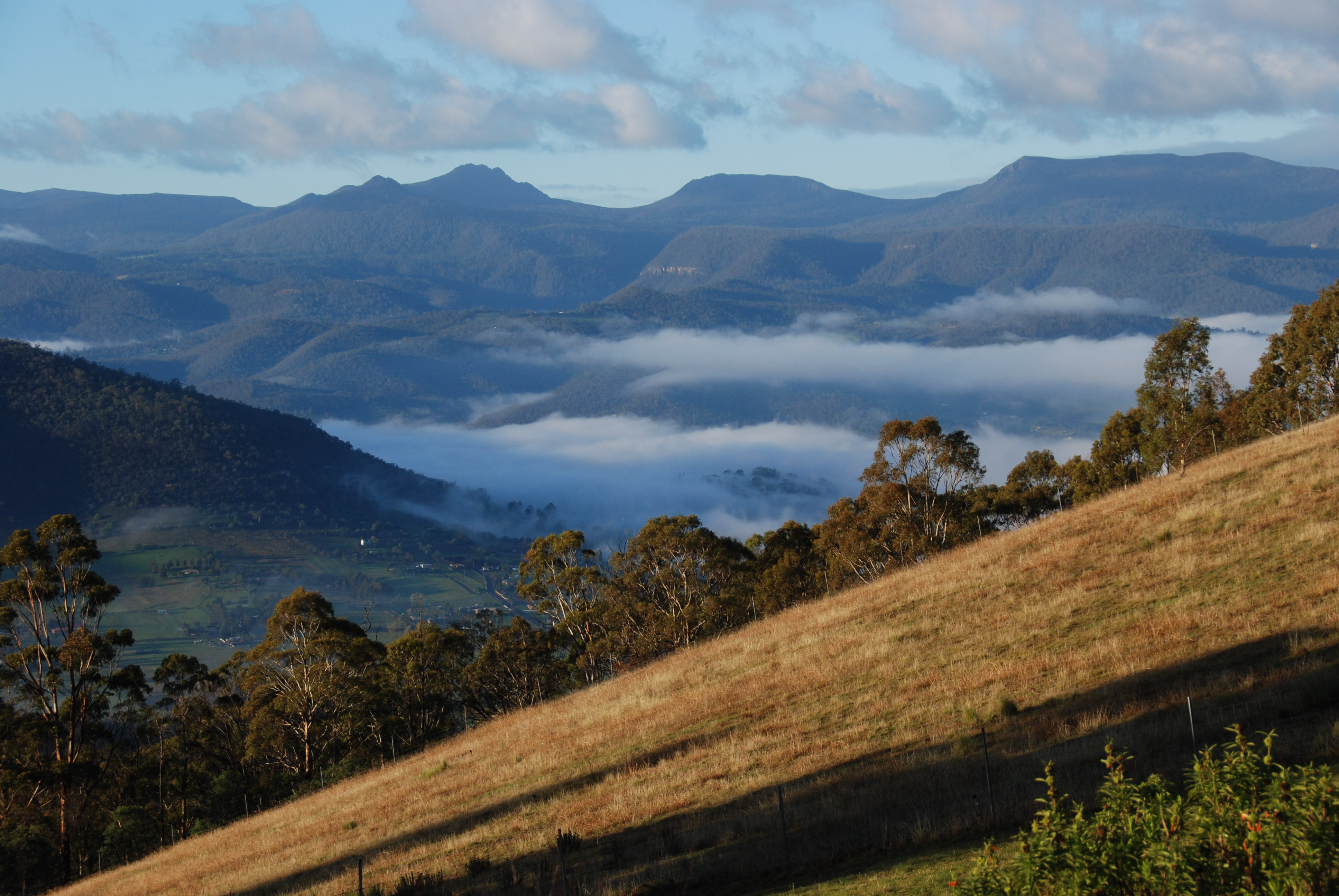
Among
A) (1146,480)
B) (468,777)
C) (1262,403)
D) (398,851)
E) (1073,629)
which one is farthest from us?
(1262,403)

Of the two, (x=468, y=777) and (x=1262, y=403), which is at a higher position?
(x=1262, y=403)

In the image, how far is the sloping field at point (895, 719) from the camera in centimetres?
1242

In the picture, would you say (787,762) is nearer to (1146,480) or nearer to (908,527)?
(1146,480)

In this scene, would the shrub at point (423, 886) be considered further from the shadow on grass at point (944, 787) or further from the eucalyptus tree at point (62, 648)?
the eucalyptus tree at point (62, 648)

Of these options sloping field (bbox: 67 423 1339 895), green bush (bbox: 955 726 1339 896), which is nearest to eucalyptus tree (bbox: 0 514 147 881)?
sloping field (bbox: 67 423 1339 895)

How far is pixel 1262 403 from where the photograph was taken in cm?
5150

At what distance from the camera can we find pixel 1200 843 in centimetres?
616

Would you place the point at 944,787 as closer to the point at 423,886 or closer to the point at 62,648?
the point at 423,886

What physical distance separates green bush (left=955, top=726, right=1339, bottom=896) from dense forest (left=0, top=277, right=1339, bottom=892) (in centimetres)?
2925

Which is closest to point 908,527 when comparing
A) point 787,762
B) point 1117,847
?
point 787,762

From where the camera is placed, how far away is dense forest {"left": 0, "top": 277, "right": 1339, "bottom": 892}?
38812 mm

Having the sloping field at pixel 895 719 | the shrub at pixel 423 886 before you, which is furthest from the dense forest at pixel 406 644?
the shrub at pixel 423 886

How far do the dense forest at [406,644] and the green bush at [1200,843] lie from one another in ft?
96.0

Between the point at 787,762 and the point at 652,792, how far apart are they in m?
2.04
